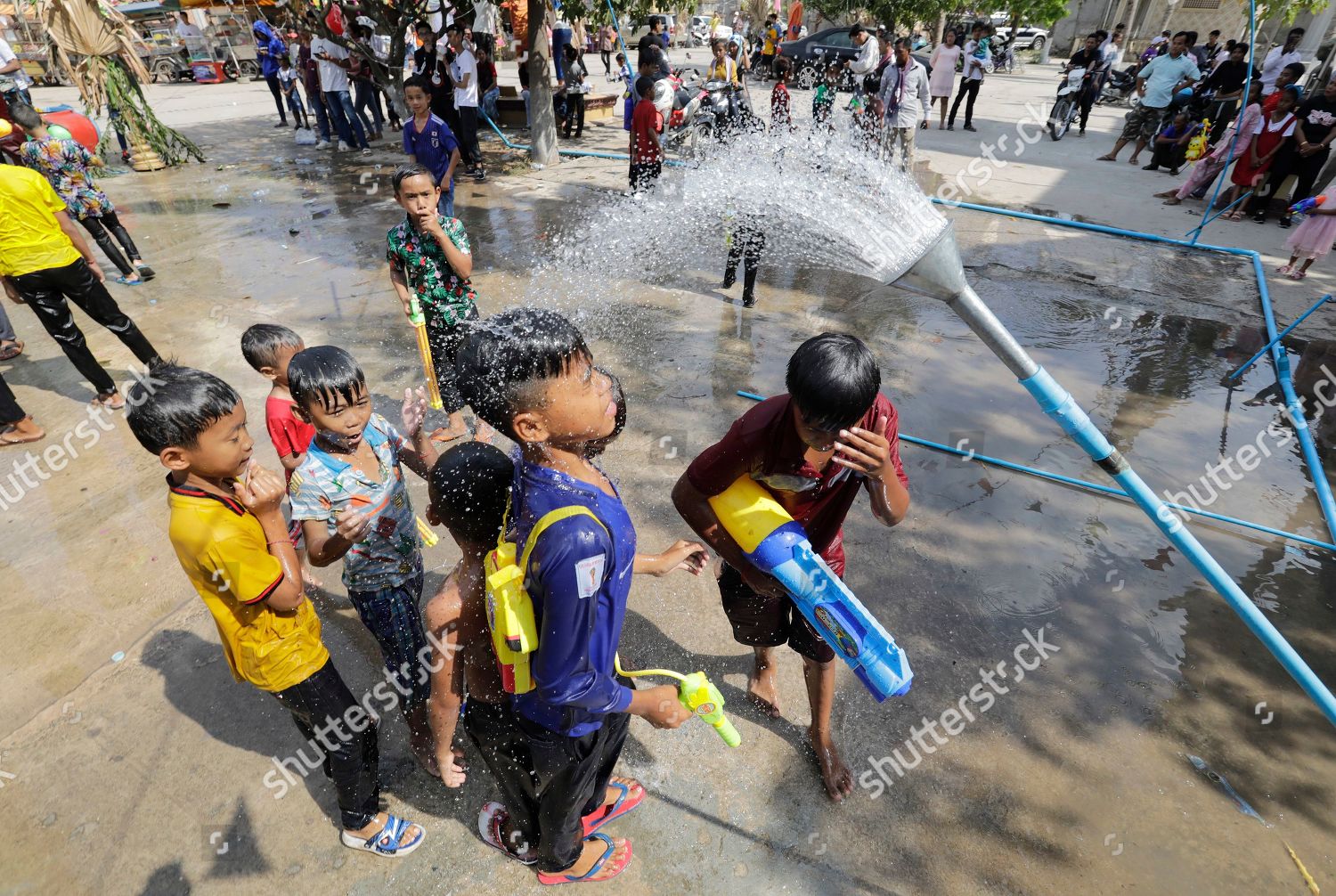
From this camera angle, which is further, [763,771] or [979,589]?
[979,589]

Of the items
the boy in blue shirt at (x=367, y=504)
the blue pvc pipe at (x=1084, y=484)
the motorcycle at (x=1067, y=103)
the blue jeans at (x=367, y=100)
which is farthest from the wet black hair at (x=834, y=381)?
the motorcycle at (x=1067, y=103)

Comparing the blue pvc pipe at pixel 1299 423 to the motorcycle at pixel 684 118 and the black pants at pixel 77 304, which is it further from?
the black pants at pixel 77 304

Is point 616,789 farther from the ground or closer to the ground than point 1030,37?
closer to the ground

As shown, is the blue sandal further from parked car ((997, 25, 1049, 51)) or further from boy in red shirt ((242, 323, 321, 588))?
parked car ((997, 25, 1049, 51))

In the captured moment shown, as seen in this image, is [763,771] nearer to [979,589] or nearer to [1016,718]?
[1016,718]

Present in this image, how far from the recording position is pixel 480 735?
68.6 inches

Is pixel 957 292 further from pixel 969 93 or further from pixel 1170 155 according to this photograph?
pixel 969 93

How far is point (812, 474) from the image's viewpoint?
1847mm

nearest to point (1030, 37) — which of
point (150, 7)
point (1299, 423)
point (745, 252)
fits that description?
point (745, 252)

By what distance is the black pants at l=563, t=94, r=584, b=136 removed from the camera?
1256 centimetres

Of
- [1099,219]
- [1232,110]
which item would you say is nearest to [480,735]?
[1099,219]

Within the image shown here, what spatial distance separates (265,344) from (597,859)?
7.54 feet

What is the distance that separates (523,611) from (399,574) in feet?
3.42

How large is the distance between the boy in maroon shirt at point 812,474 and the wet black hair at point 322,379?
1056 millimetres
